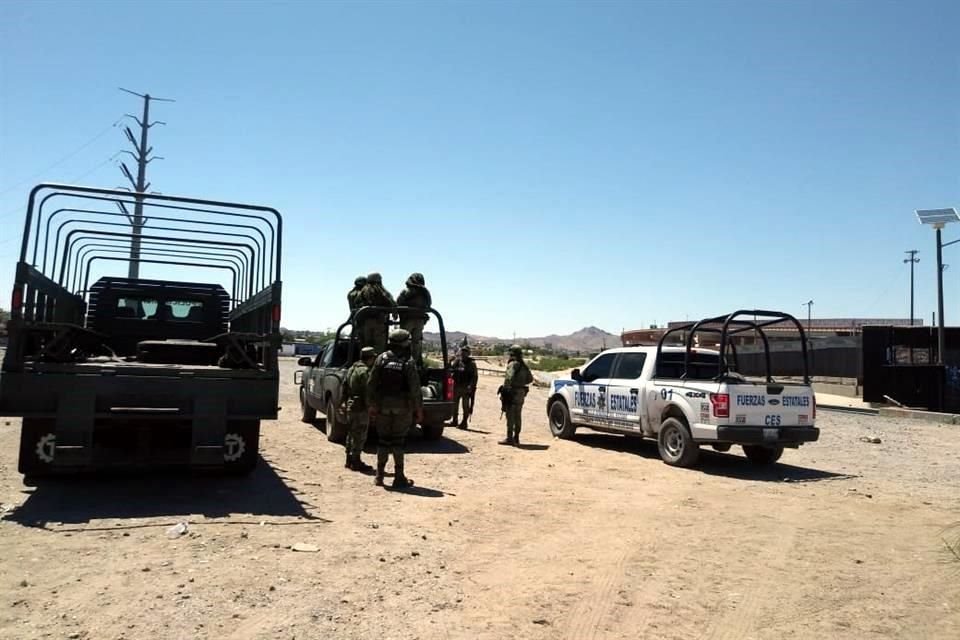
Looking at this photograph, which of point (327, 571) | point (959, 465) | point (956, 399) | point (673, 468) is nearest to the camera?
point (327, 571)

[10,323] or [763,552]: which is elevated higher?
[10,323]

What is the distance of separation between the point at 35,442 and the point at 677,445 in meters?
8.02

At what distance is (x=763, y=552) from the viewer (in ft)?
19.4

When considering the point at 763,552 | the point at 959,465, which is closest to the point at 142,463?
the point at 763,552

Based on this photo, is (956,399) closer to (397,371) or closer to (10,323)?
(397,371)

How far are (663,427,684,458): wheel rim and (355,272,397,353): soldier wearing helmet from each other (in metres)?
4.59

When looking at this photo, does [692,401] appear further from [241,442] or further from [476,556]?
[241,442]

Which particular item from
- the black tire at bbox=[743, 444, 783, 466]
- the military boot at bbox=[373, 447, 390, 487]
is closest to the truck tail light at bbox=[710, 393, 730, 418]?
the black tire at bbox=[743, 444, 783, 466]

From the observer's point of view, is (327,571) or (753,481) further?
(753,481)

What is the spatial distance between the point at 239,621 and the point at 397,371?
4.24 meters

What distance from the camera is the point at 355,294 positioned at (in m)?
12.0

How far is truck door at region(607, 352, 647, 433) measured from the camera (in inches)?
448

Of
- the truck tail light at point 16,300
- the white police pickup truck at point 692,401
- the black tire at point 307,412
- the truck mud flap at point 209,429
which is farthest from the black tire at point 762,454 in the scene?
the truck tail light at point 16,300

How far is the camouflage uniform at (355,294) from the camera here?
11.8 meters
